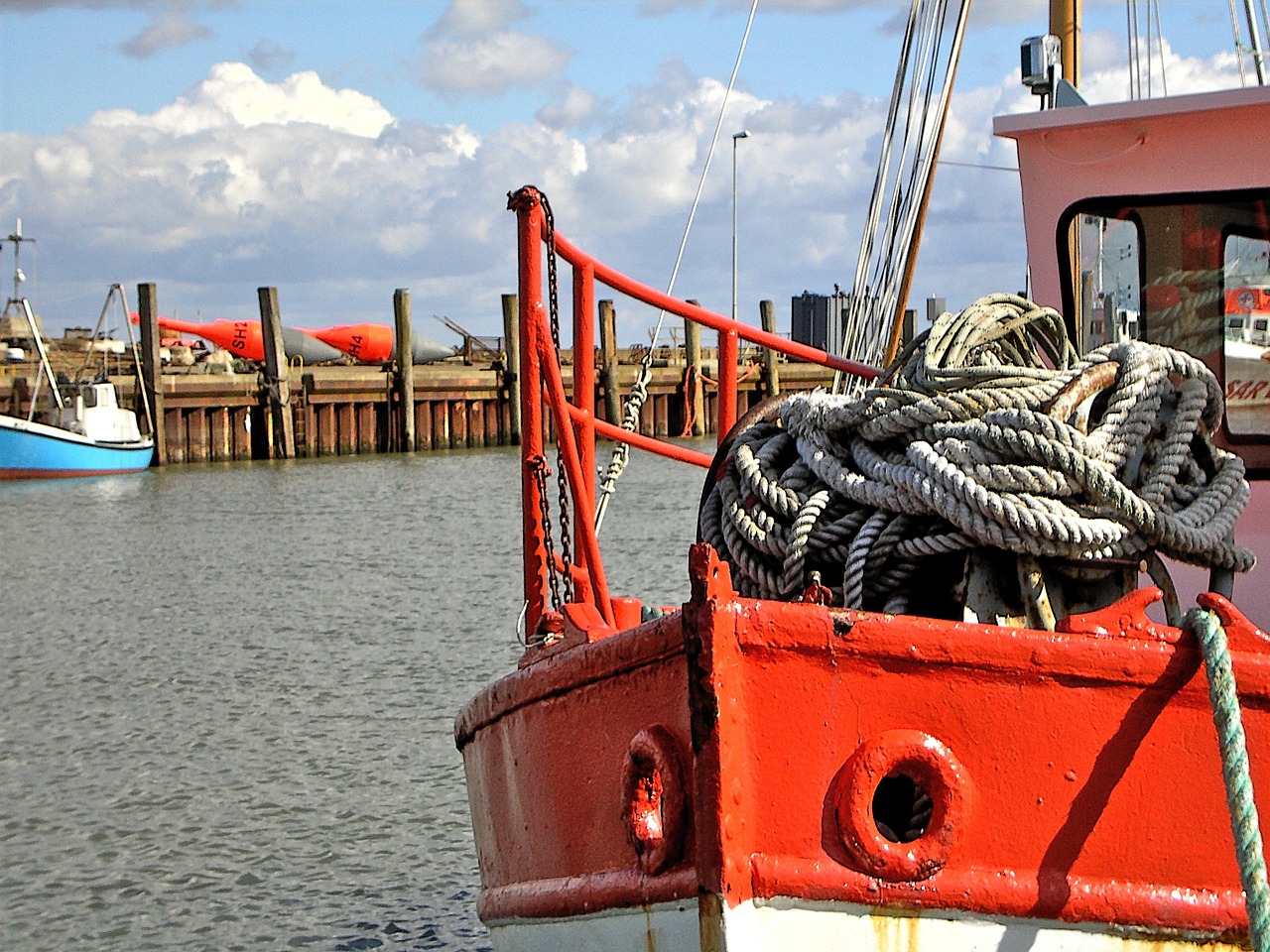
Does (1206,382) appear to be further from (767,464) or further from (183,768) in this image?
(183,768)

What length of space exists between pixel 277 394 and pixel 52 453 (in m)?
4.96

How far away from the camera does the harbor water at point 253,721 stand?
7055 millimetres

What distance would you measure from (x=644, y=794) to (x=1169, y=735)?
1.11 m

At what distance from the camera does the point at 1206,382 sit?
4.06 m

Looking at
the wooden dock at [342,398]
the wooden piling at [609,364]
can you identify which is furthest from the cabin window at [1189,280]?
the wooden piling at [609,364]

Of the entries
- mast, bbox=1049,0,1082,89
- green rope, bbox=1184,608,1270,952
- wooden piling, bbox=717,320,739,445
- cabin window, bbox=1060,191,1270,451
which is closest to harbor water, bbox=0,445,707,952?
wooden piling, bbox=717,320,739,445

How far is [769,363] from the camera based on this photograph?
40125 mm

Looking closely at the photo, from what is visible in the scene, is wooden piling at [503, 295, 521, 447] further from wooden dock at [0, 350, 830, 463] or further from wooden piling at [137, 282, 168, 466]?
wooden piling at [137, 282, 168, 466]

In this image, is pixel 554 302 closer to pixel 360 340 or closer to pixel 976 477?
pixel 976 477

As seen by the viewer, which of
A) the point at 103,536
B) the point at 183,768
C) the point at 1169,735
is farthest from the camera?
the point at 103,536

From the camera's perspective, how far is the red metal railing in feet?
16.1

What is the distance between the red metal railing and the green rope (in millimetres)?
1960

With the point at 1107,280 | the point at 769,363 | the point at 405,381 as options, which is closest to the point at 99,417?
the point at 405,381

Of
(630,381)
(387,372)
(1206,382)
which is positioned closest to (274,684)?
(1206,382)
